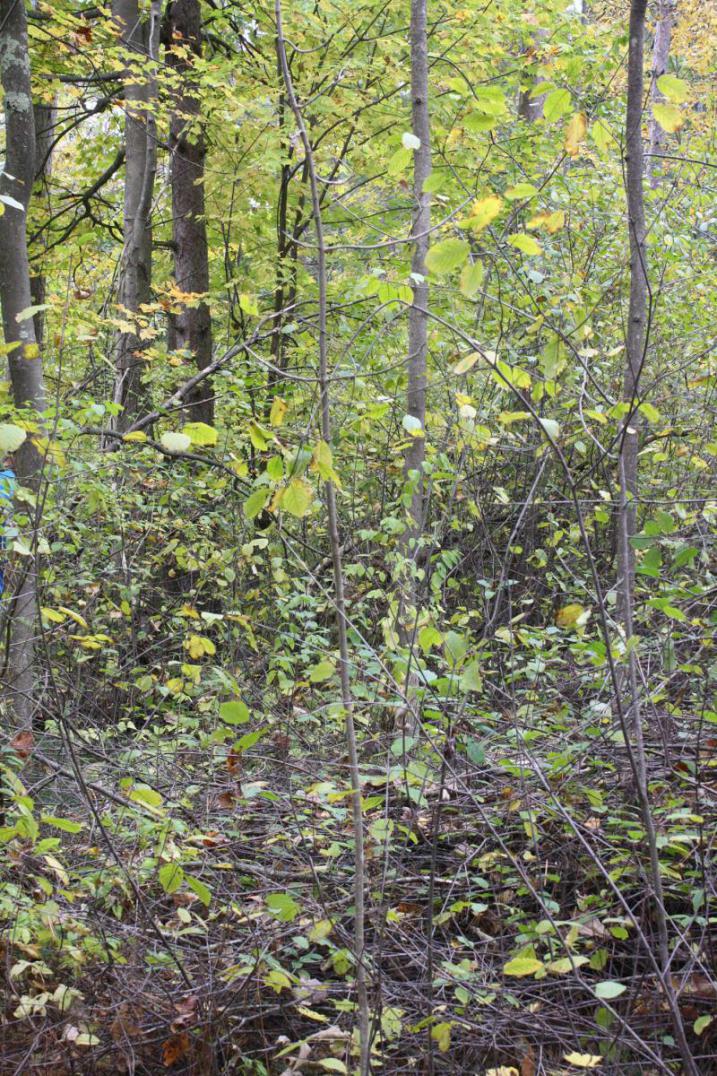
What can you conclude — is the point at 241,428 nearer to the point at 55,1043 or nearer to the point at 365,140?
the point at 365,140

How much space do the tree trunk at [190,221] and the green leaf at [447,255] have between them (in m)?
6.54

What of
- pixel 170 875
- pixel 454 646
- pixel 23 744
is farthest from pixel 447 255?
pixel 23 744

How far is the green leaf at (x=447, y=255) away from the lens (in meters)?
2.20

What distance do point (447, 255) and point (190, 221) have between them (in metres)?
7.13

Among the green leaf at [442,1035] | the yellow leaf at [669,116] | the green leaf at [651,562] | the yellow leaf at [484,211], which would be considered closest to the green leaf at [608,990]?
the green leaf at [442,1035]

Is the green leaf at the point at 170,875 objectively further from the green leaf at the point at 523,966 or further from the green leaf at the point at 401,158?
the green leaf at the point at 401,158

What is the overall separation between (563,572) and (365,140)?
4.60 meters

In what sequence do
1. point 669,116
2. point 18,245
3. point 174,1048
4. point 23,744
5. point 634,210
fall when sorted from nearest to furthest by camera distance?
point 669,116 → point 174,1048 → point 634,210 → point 23,744 → point 18,245

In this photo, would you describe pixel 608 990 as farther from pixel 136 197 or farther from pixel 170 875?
pixel 136 197

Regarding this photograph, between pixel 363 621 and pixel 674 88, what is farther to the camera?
pixel 363 621

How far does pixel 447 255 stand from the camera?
2215 mm

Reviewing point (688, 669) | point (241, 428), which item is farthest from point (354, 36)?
point (688, 669)

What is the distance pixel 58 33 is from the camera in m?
8.16

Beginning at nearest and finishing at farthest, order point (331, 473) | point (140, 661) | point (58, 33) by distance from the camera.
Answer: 1. point (331, 473)
2. point (140, 661)
3. point (58, 33)
